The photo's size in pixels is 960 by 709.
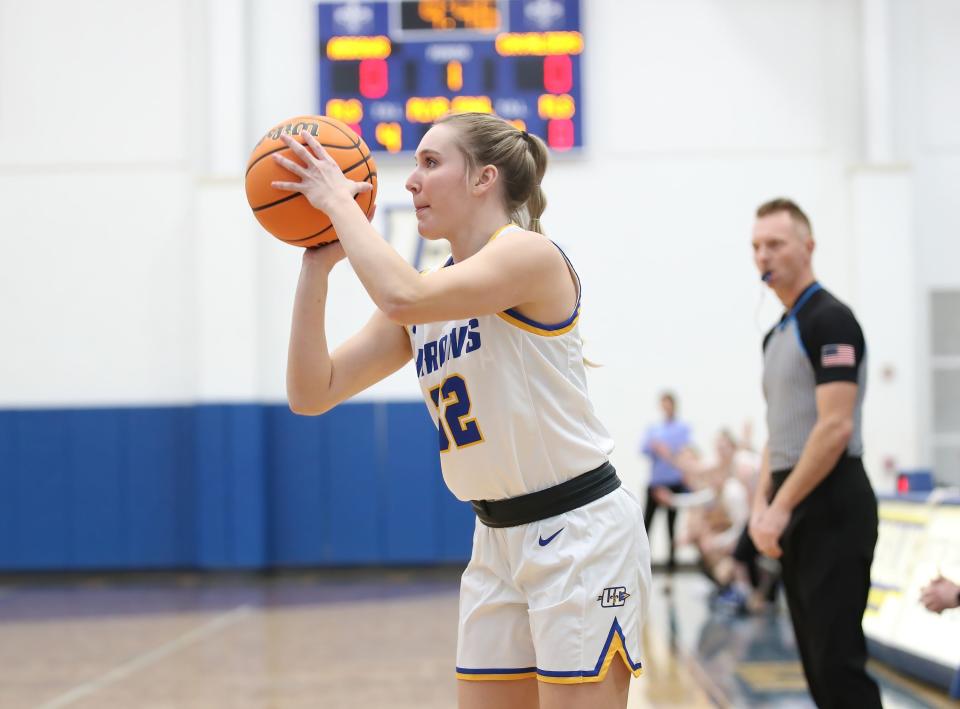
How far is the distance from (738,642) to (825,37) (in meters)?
6.89

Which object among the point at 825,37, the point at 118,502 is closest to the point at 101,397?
the point at 118,502

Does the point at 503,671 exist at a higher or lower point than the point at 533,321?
lower

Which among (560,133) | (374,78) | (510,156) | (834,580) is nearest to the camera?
(510,156)

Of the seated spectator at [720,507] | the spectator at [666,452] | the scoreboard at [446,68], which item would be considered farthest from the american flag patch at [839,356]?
the scoreboard at [446,68]

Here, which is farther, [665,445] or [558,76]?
[558,76]

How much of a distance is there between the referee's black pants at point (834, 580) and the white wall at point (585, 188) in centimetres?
754

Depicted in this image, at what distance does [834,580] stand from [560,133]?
26.1 ft

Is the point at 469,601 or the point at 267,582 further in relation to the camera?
the point at 267,582

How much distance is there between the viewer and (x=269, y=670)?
6234 mm

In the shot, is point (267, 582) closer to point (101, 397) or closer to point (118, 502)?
point (118, 502)

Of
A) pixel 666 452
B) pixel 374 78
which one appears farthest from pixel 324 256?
pixel 374 78

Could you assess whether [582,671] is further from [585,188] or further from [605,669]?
[585,188]

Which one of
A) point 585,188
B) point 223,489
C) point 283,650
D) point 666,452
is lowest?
point 283,650

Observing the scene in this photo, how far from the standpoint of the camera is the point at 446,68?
35.0 feet
